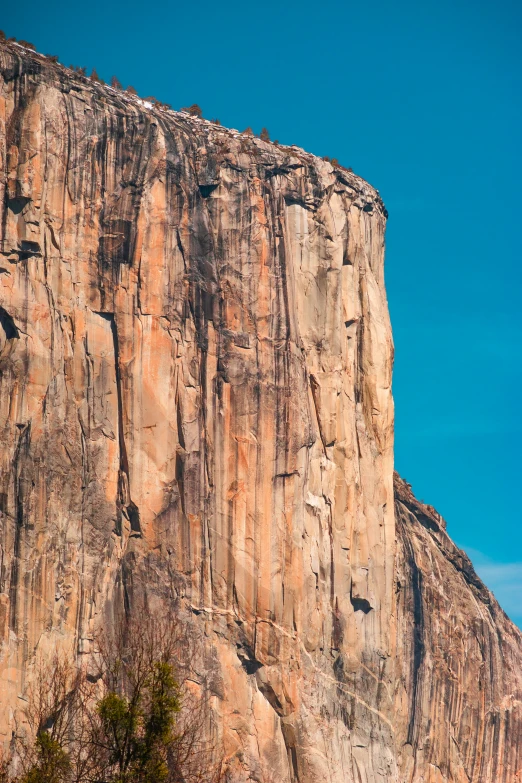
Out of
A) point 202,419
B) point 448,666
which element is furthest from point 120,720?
point 448,666

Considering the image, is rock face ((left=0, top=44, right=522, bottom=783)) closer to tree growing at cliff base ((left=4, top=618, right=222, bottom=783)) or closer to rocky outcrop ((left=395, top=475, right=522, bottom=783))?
tree growing at cliff base ((left=4, top=618, right=222, bottom=783))

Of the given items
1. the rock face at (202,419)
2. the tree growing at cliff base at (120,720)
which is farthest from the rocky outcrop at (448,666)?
the tree growing at cliff base at (120,720)

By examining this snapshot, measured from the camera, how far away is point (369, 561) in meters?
84.4

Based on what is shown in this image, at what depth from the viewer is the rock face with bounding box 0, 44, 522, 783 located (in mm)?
74500

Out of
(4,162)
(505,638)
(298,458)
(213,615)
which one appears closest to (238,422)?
(298,458)

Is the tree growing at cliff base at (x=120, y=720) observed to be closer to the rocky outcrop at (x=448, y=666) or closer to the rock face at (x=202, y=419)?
the rock face at (x=202, y=419)

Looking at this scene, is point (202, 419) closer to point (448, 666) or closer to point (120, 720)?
point (120, 720)

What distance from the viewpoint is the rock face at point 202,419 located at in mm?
74500

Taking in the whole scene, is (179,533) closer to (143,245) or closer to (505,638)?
(143,245)

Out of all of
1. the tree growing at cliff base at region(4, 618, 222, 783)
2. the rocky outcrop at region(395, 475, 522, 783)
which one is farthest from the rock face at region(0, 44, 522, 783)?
the rocky outcrop at region(395, 475, 522, 783)

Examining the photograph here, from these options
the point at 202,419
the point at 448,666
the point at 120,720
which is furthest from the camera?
the point at 448,666

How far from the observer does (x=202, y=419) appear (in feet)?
257

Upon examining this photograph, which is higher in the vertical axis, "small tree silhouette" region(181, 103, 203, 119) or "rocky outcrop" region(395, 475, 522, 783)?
"small tree silhouette" region(181, 103, 203, 119)

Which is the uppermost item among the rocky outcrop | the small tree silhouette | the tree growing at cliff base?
the small tree silhouette
